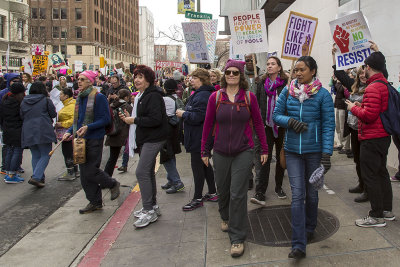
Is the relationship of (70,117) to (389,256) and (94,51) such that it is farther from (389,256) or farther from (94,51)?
(94,51)

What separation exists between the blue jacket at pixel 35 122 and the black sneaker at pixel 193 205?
3100mm

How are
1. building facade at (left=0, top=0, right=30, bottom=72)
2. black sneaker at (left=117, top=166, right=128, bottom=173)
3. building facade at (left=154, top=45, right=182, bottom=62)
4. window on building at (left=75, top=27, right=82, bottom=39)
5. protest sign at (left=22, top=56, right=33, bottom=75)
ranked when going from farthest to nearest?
building facade at (left=154, top=45, right=182, bottom=62)
window on building at (left=75, top=27, right=82, bottom=39)
building facade at (left=0, top=0, right=30, bottom=72)
protest sign at (left=22, top=56, right=33, bottom=75)
black sneaker at (left=117, top=166, right=128, bottom=173)

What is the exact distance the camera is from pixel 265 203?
17.6ft

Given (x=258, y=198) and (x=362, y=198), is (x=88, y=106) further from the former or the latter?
(x=362, y=198)

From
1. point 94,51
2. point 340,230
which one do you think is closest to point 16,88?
point 340,230

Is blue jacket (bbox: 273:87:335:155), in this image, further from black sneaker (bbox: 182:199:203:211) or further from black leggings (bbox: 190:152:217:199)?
black sneaker (bbox: 182:199:203:211)

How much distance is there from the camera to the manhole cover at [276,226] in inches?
165

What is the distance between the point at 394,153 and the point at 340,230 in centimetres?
363

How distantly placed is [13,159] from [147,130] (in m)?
3.97

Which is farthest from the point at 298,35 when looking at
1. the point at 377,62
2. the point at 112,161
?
the point at 112,161

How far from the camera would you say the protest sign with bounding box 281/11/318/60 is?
550 cm

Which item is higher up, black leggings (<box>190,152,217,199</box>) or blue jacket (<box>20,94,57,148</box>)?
blue jacket (<box>20,94,57,148</box>)

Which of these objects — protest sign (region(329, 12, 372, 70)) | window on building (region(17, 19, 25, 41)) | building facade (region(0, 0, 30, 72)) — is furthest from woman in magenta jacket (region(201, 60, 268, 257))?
window on building (region(17, 19, 25, 41))

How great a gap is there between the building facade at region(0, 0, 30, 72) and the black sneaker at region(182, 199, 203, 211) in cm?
3785
